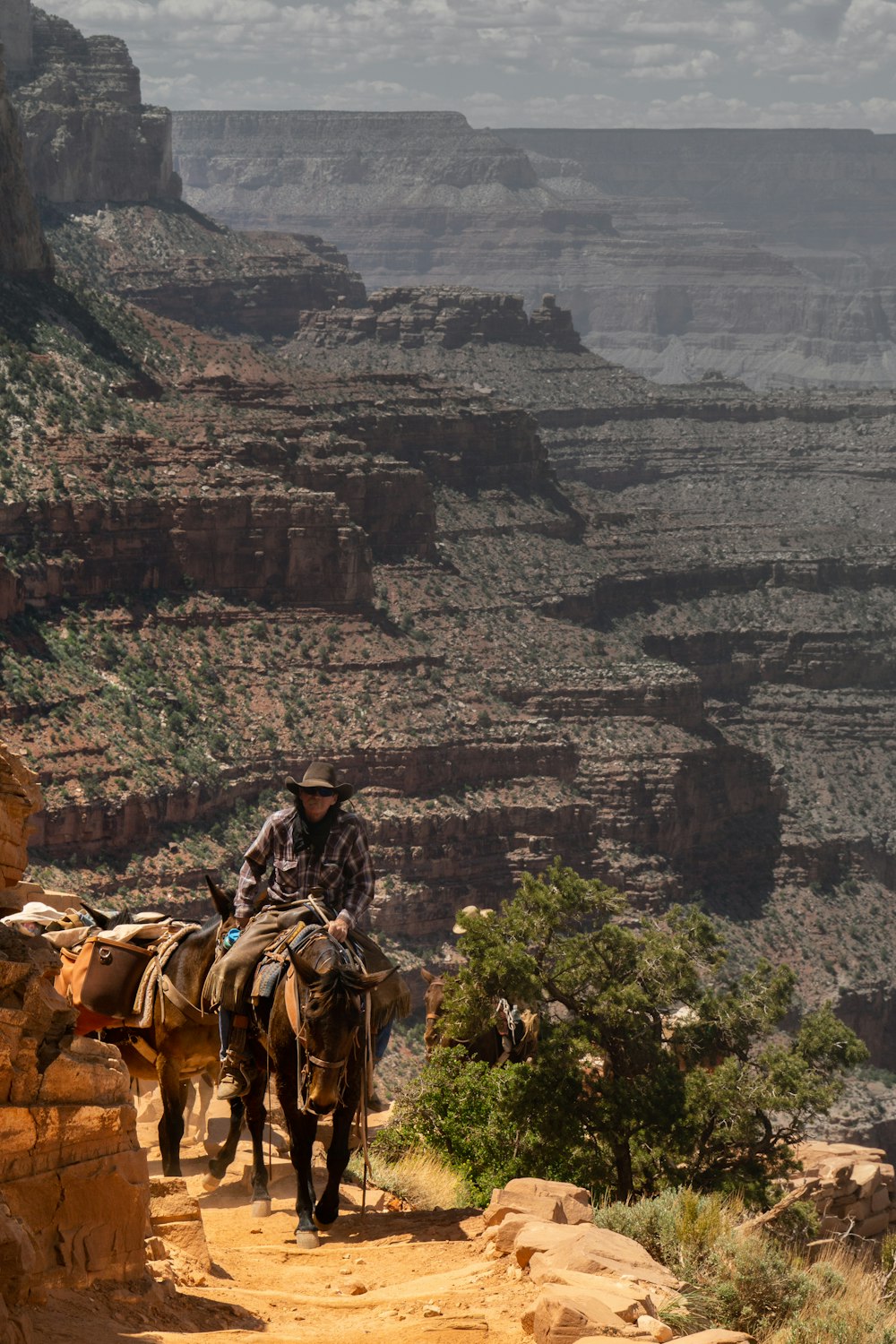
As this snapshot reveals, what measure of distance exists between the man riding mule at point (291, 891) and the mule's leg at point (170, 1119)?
1.32 metres

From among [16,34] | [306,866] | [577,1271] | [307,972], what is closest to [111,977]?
[306,866]

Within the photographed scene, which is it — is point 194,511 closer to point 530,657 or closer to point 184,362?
point 184,362

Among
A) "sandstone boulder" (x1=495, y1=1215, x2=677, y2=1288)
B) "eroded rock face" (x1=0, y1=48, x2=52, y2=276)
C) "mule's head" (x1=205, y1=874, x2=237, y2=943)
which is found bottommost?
"sandstone boulder" (x1=495, y1=1215, x2=677, y2=1288)

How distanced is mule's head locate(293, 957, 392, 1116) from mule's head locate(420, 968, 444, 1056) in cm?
1074

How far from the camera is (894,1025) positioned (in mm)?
94000

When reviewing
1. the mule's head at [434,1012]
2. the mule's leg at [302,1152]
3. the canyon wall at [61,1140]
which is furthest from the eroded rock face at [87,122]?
the canyon wall at [61,1140]

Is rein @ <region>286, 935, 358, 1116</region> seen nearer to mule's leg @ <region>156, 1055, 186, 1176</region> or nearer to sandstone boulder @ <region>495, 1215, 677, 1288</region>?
sandstone boulder @ <region>495, 1215, 677, 1288</region>

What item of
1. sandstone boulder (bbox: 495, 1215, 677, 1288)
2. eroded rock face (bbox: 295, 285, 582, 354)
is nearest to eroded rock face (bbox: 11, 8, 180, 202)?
eroded rock face (bbox: 295, 285, 582, 354)

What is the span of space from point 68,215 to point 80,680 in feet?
272

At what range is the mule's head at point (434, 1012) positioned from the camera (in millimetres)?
28844

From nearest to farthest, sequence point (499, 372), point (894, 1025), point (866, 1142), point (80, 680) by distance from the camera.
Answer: point (80, 680) < point (866, 1142) < point (894, 1025) < point (499, 372)

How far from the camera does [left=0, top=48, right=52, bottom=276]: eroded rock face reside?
80.4 metres

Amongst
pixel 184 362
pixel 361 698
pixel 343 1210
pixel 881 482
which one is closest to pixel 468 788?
pixel 361 698

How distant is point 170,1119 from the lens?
21.0m
